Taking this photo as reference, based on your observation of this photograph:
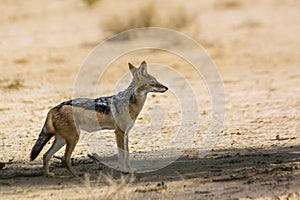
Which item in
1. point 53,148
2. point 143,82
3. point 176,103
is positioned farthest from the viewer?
point 176,103

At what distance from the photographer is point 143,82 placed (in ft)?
26.5

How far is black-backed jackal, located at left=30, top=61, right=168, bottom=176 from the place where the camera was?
7.59 m

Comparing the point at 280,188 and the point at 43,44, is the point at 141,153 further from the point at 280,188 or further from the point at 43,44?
the point at 43,44

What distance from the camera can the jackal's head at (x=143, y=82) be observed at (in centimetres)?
803

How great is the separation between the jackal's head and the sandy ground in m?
0.87

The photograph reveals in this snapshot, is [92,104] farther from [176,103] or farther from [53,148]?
[176,103]

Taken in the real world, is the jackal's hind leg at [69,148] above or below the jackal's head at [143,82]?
below

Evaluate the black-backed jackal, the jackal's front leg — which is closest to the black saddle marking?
the black-backed jackal

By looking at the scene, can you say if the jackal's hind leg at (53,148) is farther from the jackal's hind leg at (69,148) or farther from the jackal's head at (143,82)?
the jackal's head at (143,82)

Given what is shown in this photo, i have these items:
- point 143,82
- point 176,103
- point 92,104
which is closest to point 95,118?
point 92,104

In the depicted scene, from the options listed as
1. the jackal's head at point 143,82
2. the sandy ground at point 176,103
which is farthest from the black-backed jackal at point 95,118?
the sandy ground at point 176,103

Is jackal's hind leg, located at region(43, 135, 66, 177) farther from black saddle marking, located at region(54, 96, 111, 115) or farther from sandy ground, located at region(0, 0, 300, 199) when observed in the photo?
black saddle marking, located at region(54, 96, 111, 115)

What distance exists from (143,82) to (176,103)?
4194 mm

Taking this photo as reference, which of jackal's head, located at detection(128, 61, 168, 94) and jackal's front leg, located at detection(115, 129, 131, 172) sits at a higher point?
jackal's head, located at detection(128, 61, 168, 94)
